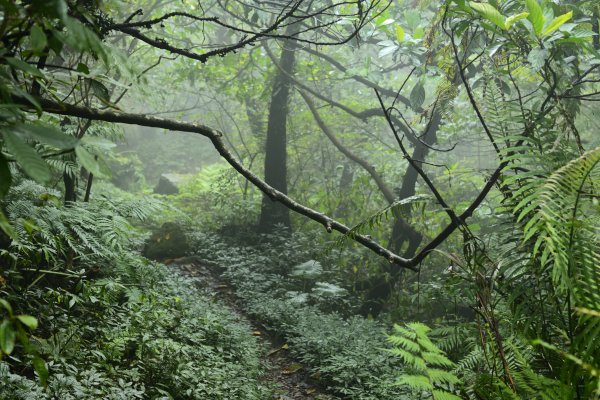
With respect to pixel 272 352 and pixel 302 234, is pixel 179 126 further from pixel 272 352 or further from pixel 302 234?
pixel 302 234

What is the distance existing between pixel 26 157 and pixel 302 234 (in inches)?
317

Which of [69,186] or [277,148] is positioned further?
[277,148]

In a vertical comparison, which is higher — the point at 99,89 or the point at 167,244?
the point at 99,89

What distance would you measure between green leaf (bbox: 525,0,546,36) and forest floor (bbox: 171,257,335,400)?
11.3ft

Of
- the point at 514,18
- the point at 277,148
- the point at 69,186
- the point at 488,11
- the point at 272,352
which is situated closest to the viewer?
the point at 488,11

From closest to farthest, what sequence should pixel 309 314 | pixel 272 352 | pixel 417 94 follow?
pixel 272 352
pixel 417 94
pixel 309 314

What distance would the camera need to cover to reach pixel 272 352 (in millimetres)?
5258

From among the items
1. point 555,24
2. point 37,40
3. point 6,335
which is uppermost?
point 555,24

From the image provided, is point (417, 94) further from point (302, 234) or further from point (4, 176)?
point (4, 176)

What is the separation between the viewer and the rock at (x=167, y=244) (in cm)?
765

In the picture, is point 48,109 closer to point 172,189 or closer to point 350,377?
point 350,377

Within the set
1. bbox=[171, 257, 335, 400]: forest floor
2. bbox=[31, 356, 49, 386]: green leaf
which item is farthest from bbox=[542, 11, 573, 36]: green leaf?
bbox=[171, 257, 335, 400]: forest floor

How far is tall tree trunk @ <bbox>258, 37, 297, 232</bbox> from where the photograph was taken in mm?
9172

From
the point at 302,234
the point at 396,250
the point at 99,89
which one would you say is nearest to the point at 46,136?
the point at 99,89
